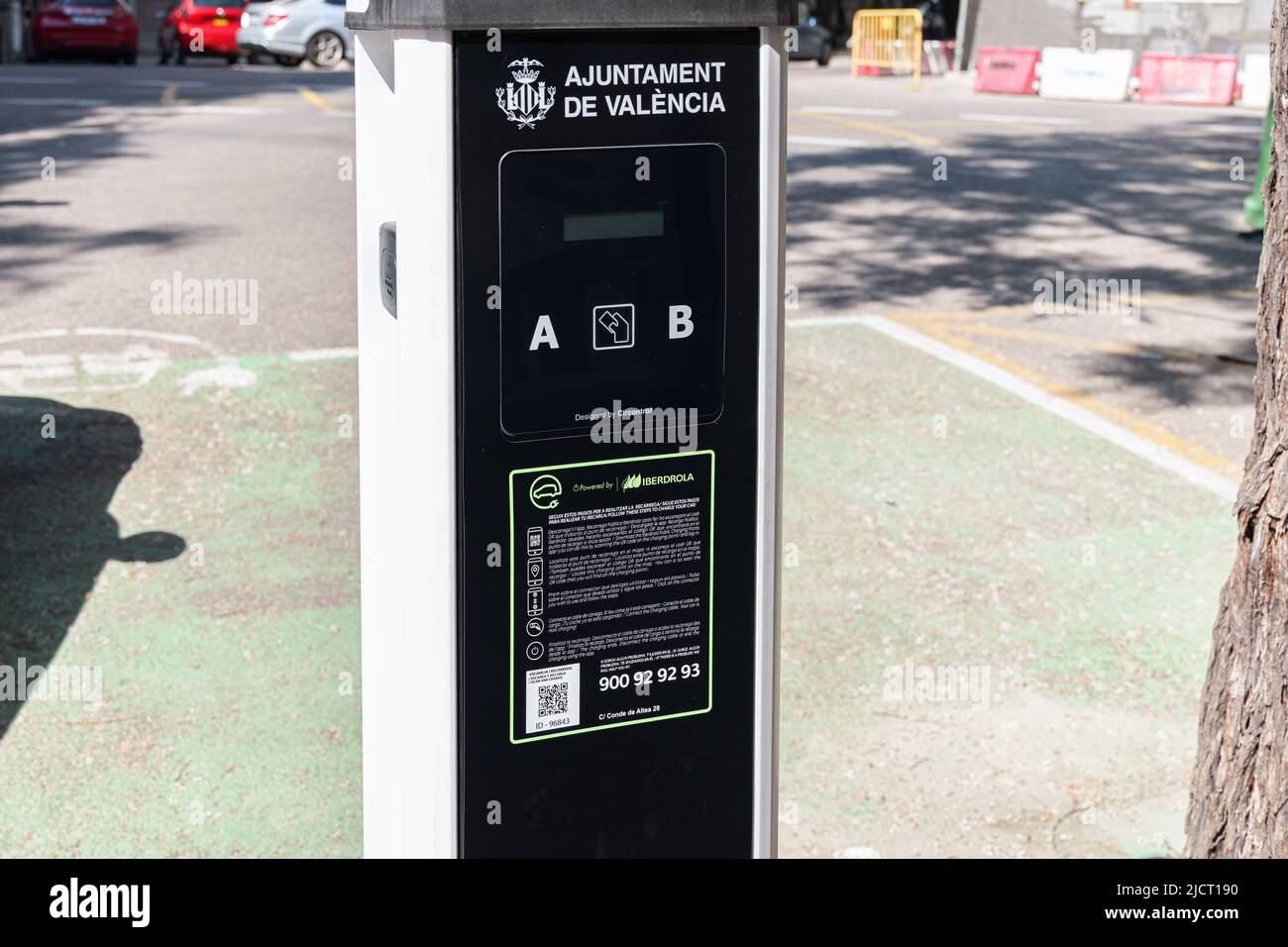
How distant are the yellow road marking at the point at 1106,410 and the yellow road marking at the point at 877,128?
1024cm

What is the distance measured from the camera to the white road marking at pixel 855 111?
22797 mm

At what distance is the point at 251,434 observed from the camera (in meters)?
7.30

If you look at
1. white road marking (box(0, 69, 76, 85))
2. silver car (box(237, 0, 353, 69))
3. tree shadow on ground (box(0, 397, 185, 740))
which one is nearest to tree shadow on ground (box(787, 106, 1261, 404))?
tree shadow on ground (box(0, 397, 185, 740))

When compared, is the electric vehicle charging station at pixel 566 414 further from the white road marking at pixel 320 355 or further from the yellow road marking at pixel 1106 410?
the white road marking at pixel 320 355

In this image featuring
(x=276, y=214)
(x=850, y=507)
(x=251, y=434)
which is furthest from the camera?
(x=276, y=214)

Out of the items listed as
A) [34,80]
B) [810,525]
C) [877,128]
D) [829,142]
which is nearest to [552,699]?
[810,525]

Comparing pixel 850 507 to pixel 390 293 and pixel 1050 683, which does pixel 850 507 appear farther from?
pixel 390 293

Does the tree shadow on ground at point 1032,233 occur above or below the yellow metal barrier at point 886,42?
below

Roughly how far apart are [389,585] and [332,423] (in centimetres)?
479

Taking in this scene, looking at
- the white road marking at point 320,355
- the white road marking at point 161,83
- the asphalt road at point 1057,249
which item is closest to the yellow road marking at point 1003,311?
the asphalt road at point 1057,249

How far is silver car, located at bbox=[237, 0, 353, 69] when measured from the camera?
29016mm

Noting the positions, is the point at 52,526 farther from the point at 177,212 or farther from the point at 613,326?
the point at 177,212
